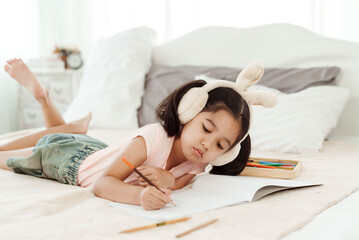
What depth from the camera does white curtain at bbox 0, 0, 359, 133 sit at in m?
2.40

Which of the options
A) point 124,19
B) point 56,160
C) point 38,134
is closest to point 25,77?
point 38,134

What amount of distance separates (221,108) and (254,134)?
74 cm

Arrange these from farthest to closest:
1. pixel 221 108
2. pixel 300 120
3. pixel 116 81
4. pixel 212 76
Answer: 1. pixel 116 81
2. pixel 212 76
3. pixel 300 120
4. pixel 221 108

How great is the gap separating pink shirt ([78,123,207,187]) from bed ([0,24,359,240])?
0.09 meters

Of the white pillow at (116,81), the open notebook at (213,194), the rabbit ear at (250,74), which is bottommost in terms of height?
the white pillow at (116,81)

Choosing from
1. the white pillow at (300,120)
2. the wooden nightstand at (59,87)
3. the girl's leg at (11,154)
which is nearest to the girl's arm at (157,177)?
the girl's leg at (11,154)

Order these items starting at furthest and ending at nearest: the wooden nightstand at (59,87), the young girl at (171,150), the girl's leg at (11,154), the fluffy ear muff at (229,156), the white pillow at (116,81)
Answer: the wooden nightstand at (59,87), the white pillow at (116,81), the girl's leg at (11,154), the fluffy ear muff at (229,156), the young girl at (171,150)

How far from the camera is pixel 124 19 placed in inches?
130

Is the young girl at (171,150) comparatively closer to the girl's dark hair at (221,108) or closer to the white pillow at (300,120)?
the girl's dark hair at (221,108)

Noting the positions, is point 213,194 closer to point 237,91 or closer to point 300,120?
point 237,91

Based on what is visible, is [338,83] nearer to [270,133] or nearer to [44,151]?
[270,133]

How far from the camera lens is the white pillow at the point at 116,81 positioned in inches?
94.3

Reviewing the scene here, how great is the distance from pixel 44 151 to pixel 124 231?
0.68m

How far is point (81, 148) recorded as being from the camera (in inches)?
58.9
